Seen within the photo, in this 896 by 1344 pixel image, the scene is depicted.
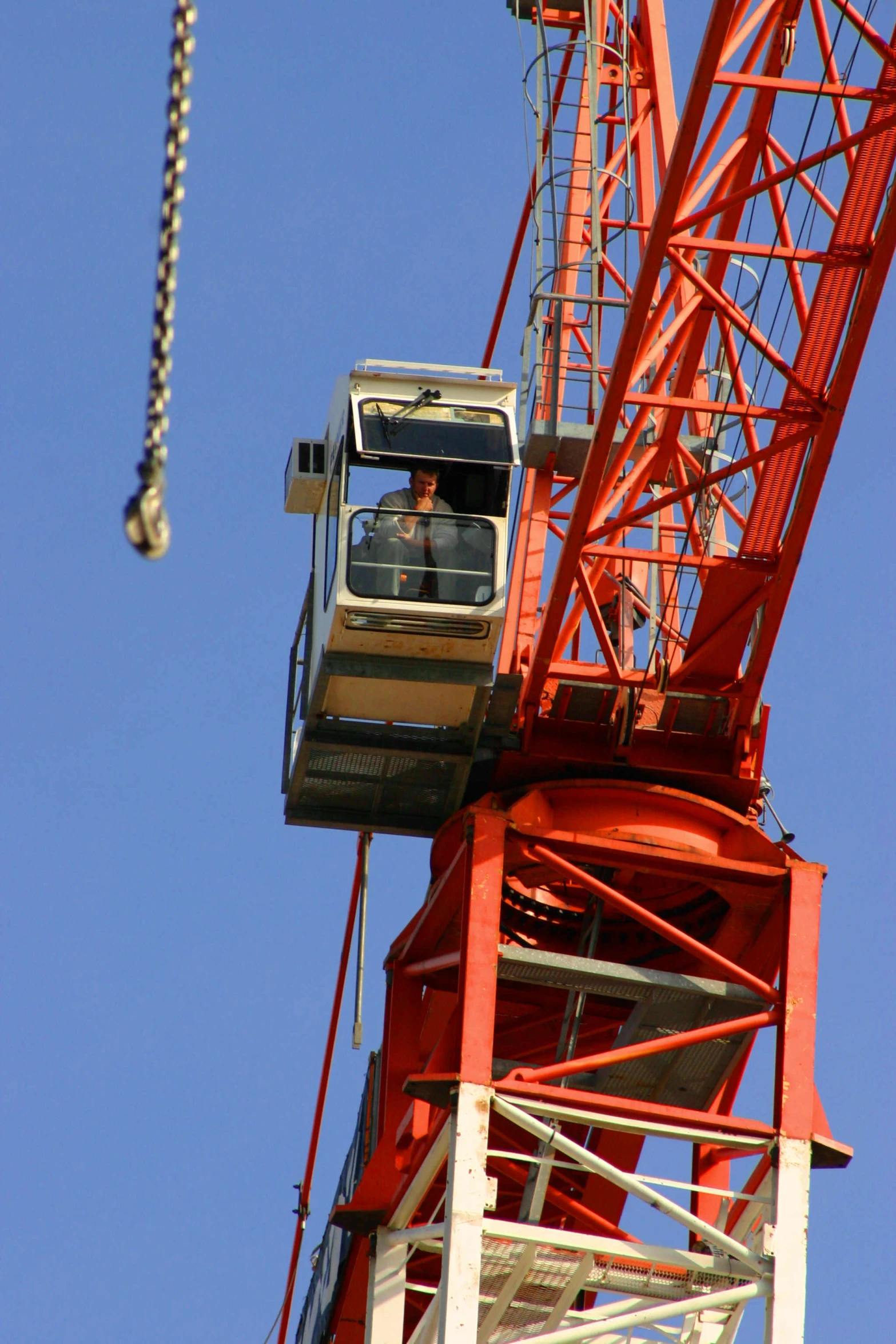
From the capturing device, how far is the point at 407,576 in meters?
20.8

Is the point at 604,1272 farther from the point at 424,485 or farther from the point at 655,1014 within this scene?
the point at 424,485

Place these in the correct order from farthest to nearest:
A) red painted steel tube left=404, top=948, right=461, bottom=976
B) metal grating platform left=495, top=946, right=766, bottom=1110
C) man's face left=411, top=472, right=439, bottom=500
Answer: red painted steel tube left=404, top=948, right=461, bottom=976
metal grating platform left=495, top=946, right=766, bottom=1110
man's face left=411, top=472, right=439, bottom=500

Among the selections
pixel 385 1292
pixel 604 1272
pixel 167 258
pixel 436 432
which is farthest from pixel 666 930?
pixel 167 258

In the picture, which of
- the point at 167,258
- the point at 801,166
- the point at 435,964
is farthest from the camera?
the point at 435,964

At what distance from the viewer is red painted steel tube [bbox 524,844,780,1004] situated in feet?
70.0

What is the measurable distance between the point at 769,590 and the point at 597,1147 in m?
6.51

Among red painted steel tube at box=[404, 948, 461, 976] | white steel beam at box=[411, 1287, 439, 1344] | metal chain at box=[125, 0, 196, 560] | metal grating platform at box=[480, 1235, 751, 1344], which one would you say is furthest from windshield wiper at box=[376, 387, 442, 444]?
metal chain at box=[125, 0, 196, 560]

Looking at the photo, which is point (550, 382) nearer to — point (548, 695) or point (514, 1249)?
point (548, 695)

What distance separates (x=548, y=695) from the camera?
74.1ft

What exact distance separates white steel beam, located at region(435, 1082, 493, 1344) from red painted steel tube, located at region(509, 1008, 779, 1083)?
21.7 inches

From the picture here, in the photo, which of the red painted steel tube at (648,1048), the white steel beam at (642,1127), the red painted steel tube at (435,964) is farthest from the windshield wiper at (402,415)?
the white steel beam at (642,1127)

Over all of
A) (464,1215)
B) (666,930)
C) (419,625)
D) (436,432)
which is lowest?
(464,1215)

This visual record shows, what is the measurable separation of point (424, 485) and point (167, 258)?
13.3m

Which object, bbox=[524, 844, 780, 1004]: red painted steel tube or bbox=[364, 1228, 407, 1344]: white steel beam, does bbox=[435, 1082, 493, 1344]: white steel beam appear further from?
bbox=[524, 844, 780, 1004]: red painted steel tube
